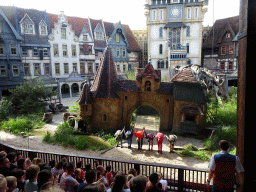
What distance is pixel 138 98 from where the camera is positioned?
56.3ft

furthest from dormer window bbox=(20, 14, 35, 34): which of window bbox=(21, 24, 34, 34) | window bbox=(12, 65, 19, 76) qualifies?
window bbox=(12, 65, 19, 76)

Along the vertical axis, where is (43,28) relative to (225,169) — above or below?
above

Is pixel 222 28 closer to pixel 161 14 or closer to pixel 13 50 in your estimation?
pixel 161 14

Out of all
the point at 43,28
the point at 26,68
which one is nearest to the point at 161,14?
the point at 43,28

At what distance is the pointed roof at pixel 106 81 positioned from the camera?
1657 cm

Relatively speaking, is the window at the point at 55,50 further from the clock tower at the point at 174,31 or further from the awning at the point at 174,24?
the awning at the point at 174,24

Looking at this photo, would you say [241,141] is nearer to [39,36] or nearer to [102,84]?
[102,84]

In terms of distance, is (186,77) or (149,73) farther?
(149,73)

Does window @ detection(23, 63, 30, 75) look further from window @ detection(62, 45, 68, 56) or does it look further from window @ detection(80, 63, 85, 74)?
window @ detection(80, 63, 85, 74)

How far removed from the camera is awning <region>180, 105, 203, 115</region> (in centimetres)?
1493

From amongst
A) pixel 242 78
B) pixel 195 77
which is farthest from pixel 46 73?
pixel 242 78

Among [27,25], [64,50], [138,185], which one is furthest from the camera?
[64,50]

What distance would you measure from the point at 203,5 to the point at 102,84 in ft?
89.3

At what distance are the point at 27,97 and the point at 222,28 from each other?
105 ft
